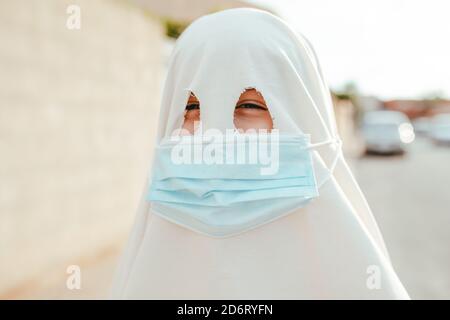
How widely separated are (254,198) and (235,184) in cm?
8

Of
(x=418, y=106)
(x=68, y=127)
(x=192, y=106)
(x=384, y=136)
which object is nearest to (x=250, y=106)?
(x=192, y=106)

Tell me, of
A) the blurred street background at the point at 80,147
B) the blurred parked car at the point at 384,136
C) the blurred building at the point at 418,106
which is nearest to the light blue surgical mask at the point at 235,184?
the blurred street background at the point at 80,147

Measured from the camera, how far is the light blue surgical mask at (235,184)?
5.25 ft

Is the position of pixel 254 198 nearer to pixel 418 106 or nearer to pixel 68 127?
pixel 68 127

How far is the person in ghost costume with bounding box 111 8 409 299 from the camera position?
5.29 ft

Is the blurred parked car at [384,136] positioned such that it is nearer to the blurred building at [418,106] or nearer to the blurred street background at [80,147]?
the blurred street background at [80,147]

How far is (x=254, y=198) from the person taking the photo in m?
1.60

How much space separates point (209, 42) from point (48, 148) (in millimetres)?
3207

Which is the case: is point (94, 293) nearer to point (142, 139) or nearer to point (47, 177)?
point (47, 177)

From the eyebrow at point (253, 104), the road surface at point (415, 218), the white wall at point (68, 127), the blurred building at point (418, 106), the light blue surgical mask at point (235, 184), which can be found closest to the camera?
the light blue surgical mask at point (235, 184)
